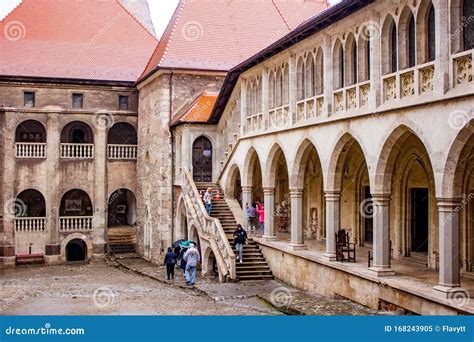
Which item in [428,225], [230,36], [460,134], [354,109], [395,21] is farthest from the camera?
[230,36]

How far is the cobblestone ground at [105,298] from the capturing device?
1605 centimetres

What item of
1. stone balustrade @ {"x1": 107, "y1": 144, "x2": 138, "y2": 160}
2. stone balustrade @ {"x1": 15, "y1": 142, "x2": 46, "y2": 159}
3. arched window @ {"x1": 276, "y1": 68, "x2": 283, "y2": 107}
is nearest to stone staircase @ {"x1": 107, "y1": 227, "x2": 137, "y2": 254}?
stone balustrade @ {"x1": 107, "y1": 144, "x2": 138, "y2": 160}

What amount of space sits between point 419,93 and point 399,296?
14.9 feet

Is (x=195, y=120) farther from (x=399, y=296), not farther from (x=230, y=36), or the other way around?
(x=399, y=296)

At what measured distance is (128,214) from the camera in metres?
39.6

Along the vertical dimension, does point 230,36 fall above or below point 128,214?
above

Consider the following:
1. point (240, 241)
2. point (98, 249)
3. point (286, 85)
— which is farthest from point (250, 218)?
point (98, 249)

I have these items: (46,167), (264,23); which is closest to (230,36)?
(264,23)

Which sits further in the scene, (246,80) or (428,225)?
(246,80)

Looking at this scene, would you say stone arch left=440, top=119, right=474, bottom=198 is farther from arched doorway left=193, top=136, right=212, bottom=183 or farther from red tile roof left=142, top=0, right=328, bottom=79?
red tile roof left=142, top=0, right=328, bottom=79

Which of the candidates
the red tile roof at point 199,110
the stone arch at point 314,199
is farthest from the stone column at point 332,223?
the red tile roof at point 199,110

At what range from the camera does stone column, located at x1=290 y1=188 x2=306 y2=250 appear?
20.9 meters

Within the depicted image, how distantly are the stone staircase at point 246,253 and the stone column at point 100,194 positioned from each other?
9231 mm

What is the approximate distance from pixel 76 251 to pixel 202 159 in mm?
10529
